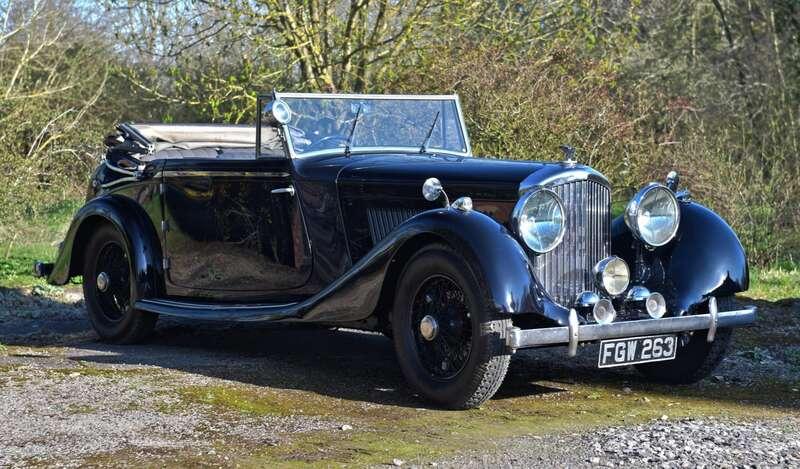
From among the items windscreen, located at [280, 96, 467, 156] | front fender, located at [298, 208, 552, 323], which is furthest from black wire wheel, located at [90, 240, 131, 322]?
front fender, located at [298, 208, 552, 323]

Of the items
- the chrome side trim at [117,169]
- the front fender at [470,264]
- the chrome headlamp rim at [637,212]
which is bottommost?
the front fender at [470,264]

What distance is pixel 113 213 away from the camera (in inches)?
294

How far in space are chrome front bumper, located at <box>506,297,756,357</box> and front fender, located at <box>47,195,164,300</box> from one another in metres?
3.07

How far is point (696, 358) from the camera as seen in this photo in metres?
6.04

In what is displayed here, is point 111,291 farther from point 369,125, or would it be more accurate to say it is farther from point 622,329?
point 622,329

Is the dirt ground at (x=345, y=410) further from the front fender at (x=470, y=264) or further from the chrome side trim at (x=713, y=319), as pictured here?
the front fender at (x=470, y=264)

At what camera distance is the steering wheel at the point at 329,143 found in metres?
6.70

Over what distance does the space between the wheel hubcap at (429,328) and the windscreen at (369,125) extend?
167 centimetres

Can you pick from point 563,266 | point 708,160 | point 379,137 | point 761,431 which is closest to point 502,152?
point 708,160

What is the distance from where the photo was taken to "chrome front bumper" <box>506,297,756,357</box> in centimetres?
502

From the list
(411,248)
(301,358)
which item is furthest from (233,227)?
(411,248)

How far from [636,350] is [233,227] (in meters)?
2.71

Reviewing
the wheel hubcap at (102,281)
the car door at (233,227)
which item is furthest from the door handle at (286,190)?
the wheel hubcap at (102,281)

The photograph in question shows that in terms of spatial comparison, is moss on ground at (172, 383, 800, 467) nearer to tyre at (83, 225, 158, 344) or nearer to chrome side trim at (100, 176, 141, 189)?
tyre at (83, 225, 158, 344)
